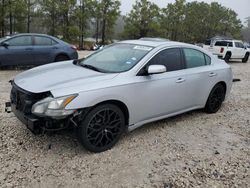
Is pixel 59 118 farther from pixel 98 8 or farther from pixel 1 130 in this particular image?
pixel 98 8

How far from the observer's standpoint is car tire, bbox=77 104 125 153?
10.1 ft

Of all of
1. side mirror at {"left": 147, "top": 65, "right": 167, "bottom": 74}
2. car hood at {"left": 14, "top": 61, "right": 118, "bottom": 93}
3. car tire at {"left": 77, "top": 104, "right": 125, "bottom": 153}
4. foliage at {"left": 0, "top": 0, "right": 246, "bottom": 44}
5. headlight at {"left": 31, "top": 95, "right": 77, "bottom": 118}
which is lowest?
car tire at {"left": 77, "top": 104, "right": 125, "bottom": 153}

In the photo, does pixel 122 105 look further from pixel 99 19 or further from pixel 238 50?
pixel 99 19

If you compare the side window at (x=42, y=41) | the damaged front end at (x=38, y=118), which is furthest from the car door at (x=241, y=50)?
the damaged front end at (x=38, y=118)

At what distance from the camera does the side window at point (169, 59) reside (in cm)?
385

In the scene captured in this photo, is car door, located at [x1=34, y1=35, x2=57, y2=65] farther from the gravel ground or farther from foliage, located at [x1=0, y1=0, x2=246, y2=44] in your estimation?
foliage, located at [x1=0, y1=0, x2=246, y2=44]

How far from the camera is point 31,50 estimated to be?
27.6 feet

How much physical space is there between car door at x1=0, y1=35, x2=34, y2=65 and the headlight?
608cm

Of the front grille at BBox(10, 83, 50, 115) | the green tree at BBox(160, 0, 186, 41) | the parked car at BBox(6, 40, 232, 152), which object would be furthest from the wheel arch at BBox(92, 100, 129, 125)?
the green tree at BBox(160, 0, 186, 41)

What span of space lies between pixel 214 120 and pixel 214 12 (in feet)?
135

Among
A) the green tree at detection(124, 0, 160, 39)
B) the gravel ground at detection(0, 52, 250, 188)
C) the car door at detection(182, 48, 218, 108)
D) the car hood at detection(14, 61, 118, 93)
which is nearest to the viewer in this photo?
the gravel ground at detection(0, 52, 250, 188)

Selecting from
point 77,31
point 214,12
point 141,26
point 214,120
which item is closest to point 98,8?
point 77,31

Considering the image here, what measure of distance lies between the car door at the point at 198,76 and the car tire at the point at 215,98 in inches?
7.1

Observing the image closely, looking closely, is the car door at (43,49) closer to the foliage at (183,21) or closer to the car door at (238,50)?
the car door at (238,50)
